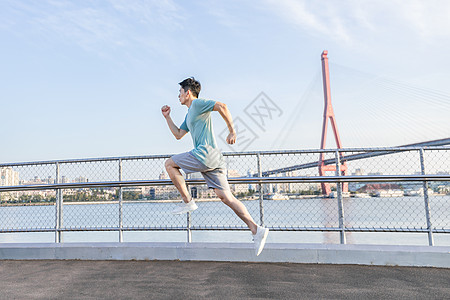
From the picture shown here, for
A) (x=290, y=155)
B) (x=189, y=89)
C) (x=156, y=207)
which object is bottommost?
(x=156, y=207)

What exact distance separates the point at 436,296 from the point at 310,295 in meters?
0.76

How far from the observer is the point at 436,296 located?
2273 mm

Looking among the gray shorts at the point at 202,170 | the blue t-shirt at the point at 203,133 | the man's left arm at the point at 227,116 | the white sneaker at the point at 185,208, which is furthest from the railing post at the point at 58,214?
the man's left arm at the point at 227,116

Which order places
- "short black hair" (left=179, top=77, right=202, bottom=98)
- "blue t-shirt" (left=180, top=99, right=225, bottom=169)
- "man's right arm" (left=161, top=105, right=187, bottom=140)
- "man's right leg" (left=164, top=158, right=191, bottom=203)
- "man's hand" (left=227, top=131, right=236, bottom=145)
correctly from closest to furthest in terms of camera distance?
"man's hand" (left=227, top=131, right=236, bottom=145)
"blue t-shirt" (left=180, top=99, right=225, bottom=169)
"man's right leg" (left=164, top=158, right=191, bottom=203)
"short black hair" (left=179, top=77, right=202, bottom=98)
"man's right arm" (left=161, top=105, right=187, bottom=140)

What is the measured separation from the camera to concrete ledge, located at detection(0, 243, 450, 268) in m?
3.20

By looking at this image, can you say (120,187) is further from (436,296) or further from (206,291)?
(436,296)

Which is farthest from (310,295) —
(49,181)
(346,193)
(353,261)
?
(49,181)

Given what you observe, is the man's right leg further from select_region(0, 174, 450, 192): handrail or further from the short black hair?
the short black hair

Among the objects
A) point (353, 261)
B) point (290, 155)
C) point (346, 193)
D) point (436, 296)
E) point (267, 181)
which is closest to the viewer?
point (436, 296)

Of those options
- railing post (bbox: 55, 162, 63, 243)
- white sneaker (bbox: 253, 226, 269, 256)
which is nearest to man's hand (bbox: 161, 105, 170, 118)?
white sneaker (bbox: 253, 226, 269, 256)

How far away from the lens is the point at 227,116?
3105 millimetres

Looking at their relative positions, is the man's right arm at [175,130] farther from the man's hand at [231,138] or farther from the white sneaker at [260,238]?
the white sneaker at [260,238]

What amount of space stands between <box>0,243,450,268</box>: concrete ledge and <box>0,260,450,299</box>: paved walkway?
123 mm

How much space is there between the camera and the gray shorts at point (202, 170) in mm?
3199
